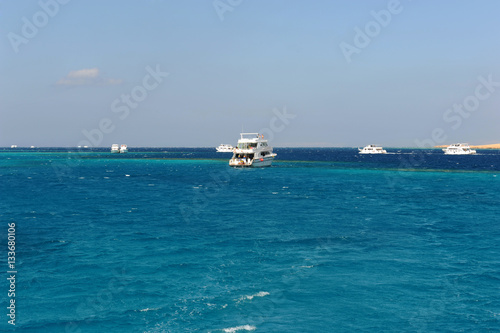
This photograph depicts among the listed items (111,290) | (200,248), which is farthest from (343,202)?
(111,290)

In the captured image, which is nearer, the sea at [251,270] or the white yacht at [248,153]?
the sea at [251,270]

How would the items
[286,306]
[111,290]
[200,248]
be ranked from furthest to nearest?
[200,248], [111,290], [286,306]

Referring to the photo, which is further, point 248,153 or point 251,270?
point 248,153

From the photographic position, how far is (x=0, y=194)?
198 ft

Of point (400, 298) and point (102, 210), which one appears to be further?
point (102, 210)

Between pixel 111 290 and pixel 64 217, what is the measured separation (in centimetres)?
2416

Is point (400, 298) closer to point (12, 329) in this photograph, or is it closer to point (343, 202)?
point (12, 329)

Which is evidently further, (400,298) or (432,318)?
(400,298)

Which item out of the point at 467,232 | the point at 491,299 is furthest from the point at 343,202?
the point at 491,299

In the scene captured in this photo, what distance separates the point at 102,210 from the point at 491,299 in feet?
129

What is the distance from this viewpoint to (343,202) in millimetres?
52094

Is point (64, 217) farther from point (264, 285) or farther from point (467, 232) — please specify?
point (467, 232)

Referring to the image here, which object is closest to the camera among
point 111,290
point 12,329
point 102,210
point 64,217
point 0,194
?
point 12,329

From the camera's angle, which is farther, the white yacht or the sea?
the white yacht
